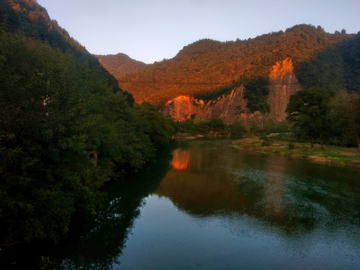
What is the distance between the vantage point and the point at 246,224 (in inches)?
499

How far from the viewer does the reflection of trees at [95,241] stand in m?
8.86

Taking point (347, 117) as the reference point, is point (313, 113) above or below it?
above

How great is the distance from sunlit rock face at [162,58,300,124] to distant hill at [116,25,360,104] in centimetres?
303

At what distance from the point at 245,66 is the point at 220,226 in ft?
423

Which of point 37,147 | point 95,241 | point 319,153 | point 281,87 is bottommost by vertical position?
point 95,241

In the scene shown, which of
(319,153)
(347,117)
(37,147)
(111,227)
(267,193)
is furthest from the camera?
(347,117)

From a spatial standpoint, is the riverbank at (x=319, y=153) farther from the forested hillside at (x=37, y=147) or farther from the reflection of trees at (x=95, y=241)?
the forested hillside at (x=37, y=147)

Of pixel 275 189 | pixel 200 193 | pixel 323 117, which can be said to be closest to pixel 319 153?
pixel 323 117

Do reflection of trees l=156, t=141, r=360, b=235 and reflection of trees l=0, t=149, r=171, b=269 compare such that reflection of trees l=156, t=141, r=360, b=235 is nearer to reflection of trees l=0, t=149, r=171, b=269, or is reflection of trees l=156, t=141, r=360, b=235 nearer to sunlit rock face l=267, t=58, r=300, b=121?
reflection of trees l=0, t=149, r=171, b=269

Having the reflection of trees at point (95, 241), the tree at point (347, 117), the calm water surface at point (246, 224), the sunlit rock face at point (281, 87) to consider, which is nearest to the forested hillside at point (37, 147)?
the reflection of trees at point (95, 241)

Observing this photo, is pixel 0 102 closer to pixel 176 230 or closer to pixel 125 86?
pixel 176 230

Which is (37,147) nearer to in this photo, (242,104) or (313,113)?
(313,113)

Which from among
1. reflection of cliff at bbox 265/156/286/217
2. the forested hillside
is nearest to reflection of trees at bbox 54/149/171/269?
the forested hillside

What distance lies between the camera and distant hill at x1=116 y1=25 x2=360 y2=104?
339 feet
